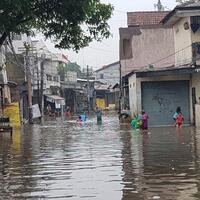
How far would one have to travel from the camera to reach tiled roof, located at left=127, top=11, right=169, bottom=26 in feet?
186

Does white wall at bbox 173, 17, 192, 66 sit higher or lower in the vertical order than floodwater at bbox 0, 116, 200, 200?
higher

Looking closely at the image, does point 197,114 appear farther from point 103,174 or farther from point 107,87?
point 107,87

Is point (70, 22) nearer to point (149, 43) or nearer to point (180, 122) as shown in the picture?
point (180, 122)

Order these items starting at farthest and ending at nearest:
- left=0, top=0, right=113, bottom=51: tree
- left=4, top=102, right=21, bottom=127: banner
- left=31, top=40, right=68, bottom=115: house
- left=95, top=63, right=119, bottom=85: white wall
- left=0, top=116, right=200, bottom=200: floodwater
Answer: left=95, top=63, right=119, bottom=85: white wall → left=31, top=40, right=68, bottom=115: house → left=4, top=102, right=21, bottom=127: banner → left=0, top=0, right=113, bottom=51: tree → left=0, top=116, right=200, bottom=200: floodwater

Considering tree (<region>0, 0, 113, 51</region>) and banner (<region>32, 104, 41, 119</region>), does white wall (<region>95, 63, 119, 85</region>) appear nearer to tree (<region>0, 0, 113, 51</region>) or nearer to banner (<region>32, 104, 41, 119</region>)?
banner (<region>32, 104, 41, 119</region>)

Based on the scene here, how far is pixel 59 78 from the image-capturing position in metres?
79.8

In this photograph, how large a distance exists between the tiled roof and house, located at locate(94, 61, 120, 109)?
25.2 m

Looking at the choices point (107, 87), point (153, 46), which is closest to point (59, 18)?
point (153, 46)

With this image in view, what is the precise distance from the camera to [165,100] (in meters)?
35.7

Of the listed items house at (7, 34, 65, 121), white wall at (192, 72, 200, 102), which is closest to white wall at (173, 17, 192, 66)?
white wall at (192, 72, 200, 102)

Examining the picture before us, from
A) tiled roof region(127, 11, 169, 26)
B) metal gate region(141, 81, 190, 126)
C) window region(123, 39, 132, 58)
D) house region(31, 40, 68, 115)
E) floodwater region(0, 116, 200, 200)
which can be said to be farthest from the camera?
house region(31, 40, 68, 115)

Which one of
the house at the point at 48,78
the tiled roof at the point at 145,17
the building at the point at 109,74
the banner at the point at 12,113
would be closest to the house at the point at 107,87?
the building at the point at 109,74

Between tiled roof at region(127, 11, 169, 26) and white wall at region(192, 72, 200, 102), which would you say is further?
tiled roof at region(127, 11, 169, 26)

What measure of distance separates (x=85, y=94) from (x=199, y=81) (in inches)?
2160
